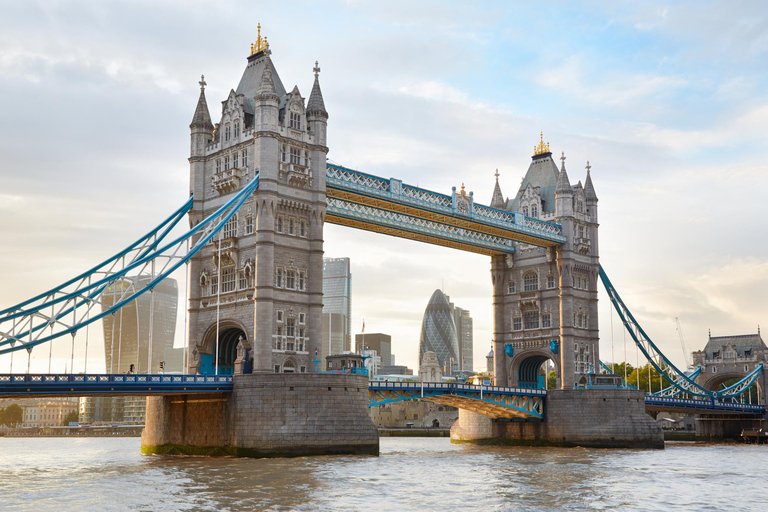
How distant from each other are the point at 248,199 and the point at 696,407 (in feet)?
207

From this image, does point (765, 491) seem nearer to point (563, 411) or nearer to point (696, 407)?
point (563, 411)

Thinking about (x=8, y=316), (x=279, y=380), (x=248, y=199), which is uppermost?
(x=248, y=199)

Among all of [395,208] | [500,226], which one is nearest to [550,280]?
[500,226]

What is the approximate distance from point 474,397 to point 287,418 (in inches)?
979

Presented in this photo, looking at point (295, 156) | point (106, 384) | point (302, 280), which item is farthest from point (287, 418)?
point (295, 156)

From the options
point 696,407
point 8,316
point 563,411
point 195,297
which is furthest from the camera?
point 696,407

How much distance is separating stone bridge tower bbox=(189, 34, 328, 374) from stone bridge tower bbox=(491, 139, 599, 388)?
32.1 meters

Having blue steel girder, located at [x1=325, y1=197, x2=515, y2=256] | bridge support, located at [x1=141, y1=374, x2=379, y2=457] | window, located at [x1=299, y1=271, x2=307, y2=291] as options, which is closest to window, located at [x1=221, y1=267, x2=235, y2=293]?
window, located at [x1=299, y1=271, x2=307, y2=291]

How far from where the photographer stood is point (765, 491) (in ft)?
142

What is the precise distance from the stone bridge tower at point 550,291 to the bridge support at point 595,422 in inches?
199

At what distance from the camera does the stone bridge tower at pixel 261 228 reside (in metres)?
63.6

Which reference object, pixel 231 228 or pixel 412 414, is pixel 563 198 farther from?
pixel 412 414

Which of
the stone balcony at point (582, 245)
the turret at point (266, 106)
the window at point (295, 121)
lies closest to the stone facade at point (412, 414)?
the stone balcony at point (582, 245)

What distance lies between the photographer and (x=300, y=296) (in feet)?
216
